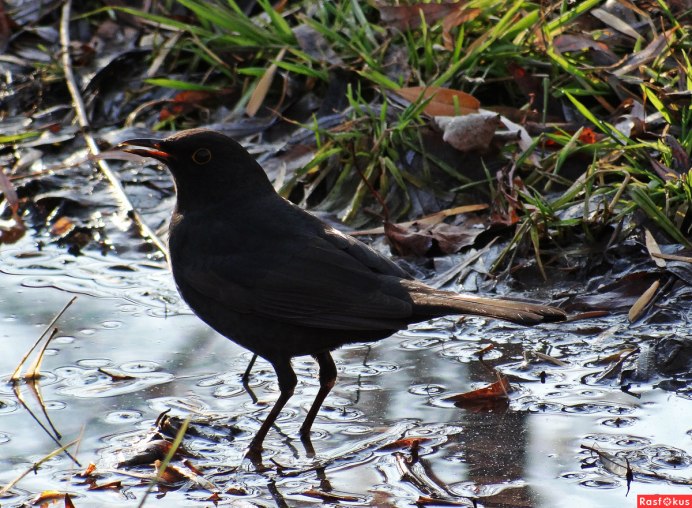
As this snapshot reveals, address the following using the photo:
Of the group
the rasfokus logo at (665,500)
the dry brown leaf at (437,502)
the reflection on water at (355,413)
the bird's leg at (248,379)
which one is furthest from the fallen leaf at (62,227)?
the rasfokus logo at (665,500)

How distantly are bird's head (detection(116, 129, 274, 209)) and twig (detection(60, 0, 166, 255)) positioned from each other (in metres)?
1.39

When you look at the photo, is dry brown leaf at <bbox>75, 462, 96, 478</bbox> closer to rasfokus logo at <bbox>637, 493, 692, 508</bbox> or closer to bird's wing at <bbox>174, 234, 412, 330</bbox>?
bird's wing at <bbox>174, 234, 412, 330</bbox>

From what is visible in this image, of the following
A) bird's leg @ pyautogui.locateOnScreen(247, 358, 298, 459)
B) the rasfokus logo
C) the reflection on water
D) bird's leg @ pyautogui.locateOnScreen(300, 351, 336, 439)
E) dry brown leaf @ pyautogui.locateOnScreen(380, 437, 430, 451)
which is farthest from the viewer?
bird's leg @ pyautogui.locateOnScreen(300, 351, 336, 439)

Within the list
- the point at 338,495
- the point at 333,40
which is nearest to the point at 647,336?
the point at 338,495

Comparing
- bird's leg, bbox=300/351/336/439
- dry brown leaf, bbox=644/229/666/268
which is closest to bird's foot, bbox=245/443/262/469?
bird's leg, bbox=300/351/336/439

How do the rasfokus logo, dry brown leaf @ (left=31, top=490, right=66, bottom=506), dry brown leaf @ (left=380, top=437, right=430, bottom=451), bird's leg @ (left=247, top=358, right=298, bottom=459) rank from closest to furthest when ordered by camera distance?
the rasfokus logo → dry brown leaf @ (left=31, top=490, right=66, bottom=506) → dry brown leaf @ (left=380, top=437, right=430, bottom=451) → bird's leg @ (left=247, top=358, right=298, bottom=459)

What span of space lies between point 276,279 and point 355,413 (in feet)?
1.98

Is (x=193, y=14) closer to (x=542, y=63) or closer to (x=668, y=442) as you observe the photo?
(x=542, y=63)

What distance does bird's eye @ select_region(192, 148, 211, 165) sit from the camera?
173 inches

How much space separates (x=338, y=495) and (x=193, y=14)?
492 cm

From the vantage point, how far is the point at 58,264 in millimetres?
5770

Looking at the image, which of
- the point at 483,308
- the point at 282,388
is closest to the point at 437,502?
the point at 483,308

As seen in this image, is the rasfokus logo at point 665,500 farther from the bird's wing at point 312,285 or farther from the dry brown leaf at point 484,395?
the bird's wing at point 312,285

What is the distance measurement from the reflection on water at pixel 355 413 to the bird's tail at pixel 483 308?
386 millimetres
